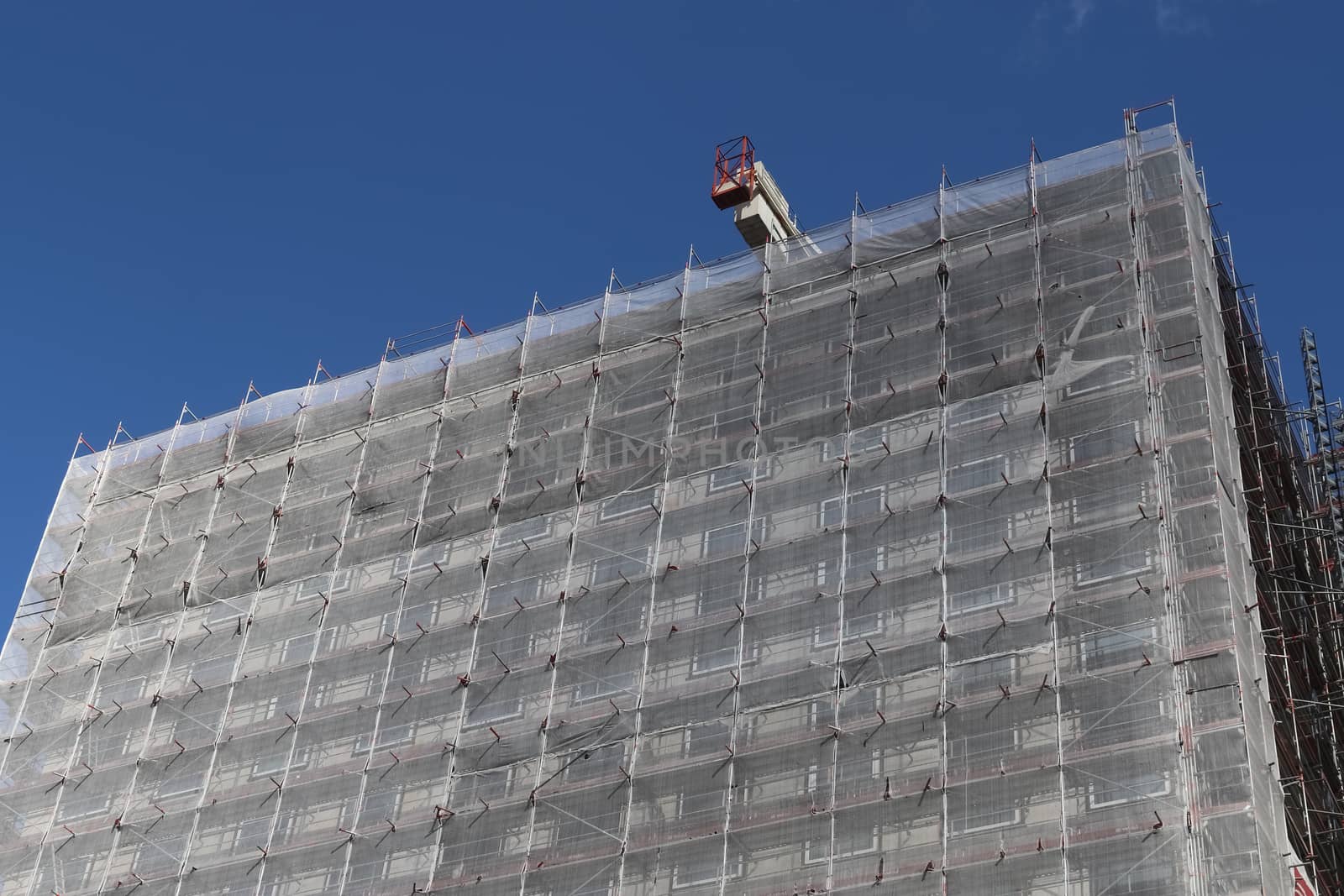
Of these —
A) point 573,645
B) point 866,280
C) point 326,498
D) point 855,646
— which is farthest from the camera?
point 326,498

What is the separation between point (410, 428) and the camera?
128ft

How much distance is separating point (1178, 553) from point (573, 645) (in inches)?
396

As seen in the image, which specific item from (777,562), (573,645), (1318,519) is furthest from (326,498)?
(1318,519)

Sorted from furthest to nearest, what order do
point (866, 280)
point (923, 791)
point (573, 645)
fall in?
point (866, 280) → point (573, 645) → point (923, 791)

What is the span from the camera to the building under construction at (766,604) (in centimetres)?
2817

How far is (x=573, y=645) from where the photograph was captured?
3300 centimetres

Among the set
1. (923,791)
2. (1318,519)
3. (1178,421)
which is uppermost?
(1318,519)

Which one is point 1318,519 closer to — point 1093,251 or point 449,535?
point 1093,251

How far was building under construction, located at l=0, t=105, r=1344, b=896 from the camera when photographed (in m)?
28.2

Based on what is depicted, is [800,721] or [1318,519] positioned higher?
[1318,519]

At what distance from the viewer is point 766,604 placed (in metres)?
31.6

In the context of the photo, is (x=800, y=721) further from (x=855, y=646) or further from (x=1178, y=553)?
(x=1178, y=553)

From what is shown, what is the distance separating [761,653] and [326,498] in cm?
1138

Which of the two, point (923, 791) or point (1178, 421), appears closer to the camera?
point (923, 791)
